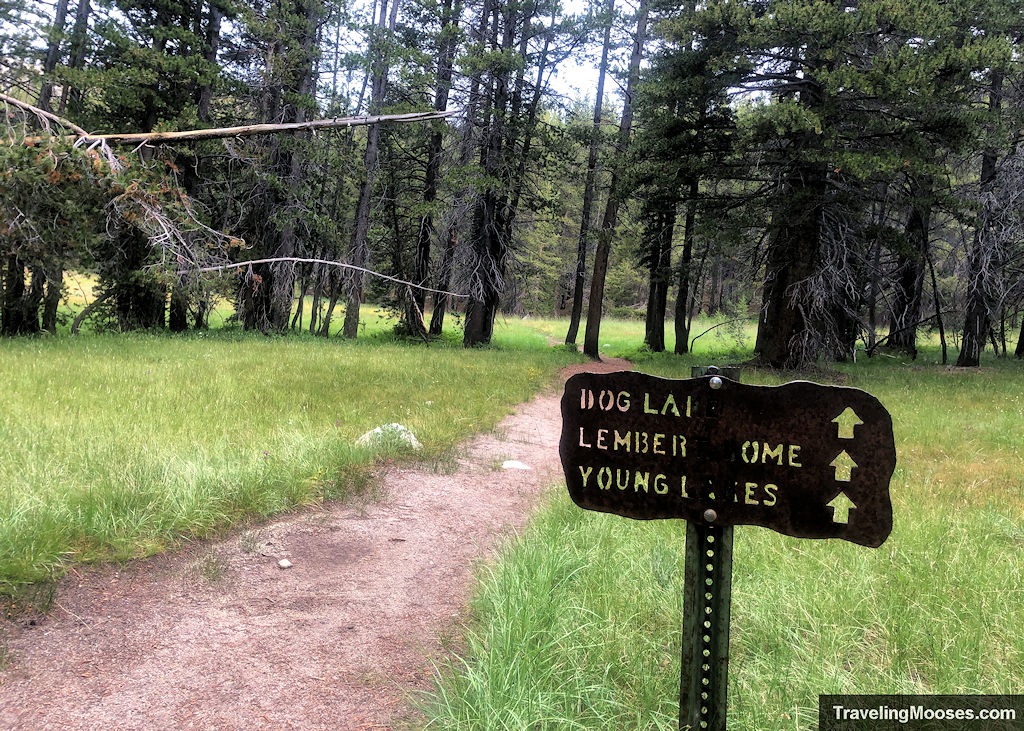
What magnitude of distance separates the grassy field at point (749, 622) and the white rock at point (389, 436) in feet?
8.15

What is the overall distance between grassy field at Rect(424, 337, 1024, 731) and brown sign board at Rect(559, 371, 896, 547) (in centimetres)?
88

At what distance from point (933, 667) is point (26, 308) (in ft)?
66.2

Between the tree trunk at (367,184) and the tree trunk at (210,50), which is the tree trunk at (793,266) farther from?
the tree trunk at (210,50)

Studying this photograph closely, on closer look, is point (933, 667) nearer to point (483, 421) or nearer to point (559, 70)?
point (483, 421)

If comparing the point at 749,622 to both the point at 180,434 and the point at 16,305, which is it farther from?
the point at 16,305

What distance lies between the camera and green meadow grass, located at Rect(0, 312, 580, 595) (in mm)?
3871

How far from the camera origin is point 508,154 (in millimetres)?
20312

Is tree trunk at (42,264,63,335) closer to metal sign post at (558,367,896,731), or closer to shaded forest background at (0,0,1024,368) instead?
shaded forest background at (0,0,1024,368)

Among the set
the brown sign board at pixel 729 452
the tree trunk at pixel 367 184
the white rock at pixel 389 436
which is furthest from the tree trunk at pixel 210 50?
the brown sign board at pixel 729 452

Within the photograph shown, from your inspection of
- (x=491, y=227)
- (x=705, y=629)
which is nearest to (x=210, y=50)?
(x=491, y=227)

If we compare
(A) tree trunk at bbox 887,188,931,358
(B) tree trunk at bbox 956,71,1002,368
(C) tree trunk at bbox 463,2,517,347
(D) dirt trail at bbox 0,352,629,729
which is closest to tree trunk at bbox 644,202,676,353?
(C) tree trunk at bbox 463,2,517,347

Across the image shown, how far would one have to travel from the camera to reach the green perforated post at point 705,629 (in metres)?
2.04

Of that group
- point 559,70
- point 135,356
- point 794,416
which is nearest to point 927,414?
point 794,416

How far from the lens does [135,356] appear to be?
11891 mm
